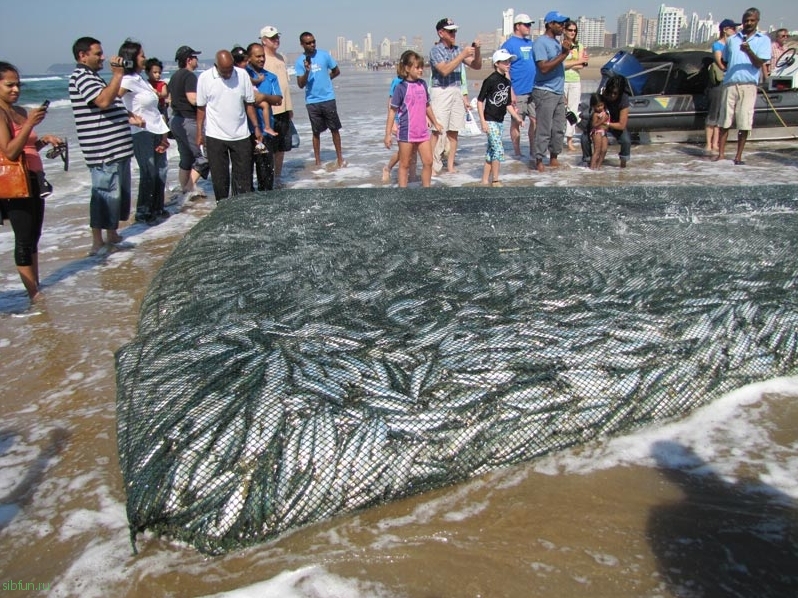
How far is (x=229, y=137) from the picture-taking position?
7156mm

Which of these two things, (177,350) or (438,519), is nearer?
(438,519)

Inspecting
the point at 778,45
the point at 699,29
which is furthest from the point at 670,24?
the point at 778,45

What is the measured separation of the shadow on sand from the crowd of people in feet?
16.9

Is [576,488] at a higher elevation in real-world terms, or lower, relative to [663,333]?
lower

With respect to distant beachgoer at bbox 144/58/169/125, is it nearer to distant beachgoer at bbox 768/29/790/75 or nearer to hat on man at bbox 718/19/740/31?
hat on man at bbox 718/19/740/31

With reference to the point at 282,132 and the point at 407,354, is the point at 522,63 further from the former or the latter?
the point at 407,354

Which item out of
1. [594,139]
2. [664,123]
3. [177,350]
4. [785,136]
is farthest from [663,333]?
[785,136]

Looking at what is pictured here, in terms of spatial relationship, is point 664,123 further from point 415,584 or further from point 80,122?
point 415,584

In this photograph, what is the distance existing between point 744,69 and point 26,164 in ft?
32.5

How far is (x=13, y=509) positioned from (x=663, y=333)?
Result: 11.0 ft

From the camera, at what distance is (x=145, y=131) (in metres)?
7.20

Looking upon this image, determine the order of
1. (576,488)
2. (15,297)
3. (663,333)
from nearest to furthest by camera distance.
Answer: (576,488)
(663,333)
(15,297)

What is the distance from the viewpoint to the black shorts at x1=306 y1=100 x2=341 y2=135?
9883 mm

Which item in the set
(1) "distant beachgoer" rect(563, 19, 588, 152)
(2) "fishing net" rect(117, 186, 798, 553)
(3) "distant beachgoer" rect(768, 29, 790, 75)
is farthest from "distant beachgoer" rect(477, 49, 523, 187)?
(3) "distant beachgoer" rect(768, 29, 790, 75)
